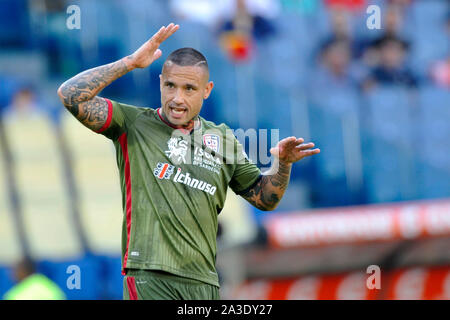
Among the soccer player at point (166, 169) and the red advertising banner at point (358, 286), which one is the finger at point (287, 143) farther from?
the red advertising banner at point (358, 286)

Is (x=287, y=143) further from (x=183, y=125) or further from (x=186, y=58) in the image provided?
(x=186, y=58)

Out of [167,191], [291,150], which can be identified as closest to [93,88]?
[167,191]

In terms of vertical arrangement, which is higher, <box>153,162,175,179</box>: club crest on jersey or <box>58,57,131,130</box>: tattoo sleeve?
<box>58,57,131,130</box>: tattoo sleeve

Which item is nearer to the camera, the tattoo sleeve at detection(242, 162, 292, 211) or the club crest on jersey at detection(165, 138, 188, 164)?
the club crest on jersey at detection(165, 138, 188, 164)

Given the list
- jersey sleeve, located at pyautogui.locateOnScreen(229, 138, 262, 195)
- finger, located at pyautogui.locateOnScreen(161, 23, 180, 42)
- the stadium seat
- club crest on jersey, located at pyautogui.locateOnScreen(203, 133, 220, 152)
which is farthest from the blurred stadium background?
finger, located at pyautogui.locateOnScreen(161, 23, 180, 42)

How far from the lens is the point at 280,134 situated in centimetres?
1213

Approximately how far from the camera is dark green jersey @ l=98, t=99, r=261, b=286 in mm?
4273

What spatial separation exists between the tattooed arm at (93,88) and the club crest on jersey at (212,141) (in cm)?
57

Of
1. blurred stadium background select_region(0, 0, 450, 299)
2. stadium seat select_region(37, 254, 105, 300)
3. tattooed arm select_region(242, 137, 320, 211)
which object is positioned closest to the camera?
tattooed arm select_region(242, 137, 320, 211)

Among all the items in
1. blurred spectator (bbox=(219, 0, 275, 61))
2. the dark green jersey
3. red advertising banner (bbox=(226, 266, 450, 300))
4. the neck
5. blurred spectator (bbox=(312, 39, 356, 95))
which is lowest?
red advertising banner (bbox=(226, 266, 450, 300))

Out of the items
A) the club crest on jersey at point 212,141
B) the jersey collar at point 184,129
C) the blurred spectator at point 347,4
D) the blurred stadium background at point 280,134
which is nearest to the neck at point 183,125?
the jersey collar at point 184,129

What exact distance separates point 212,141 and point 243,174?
0.30m

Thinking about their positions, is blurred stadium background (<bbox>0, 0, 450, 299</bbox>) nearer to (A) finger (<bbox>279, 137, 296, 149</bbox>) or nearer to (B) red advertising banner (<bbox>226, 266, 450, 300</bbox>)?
(B) red advertising banner (<bbox>226, 266, 450, 300</bbox>)
